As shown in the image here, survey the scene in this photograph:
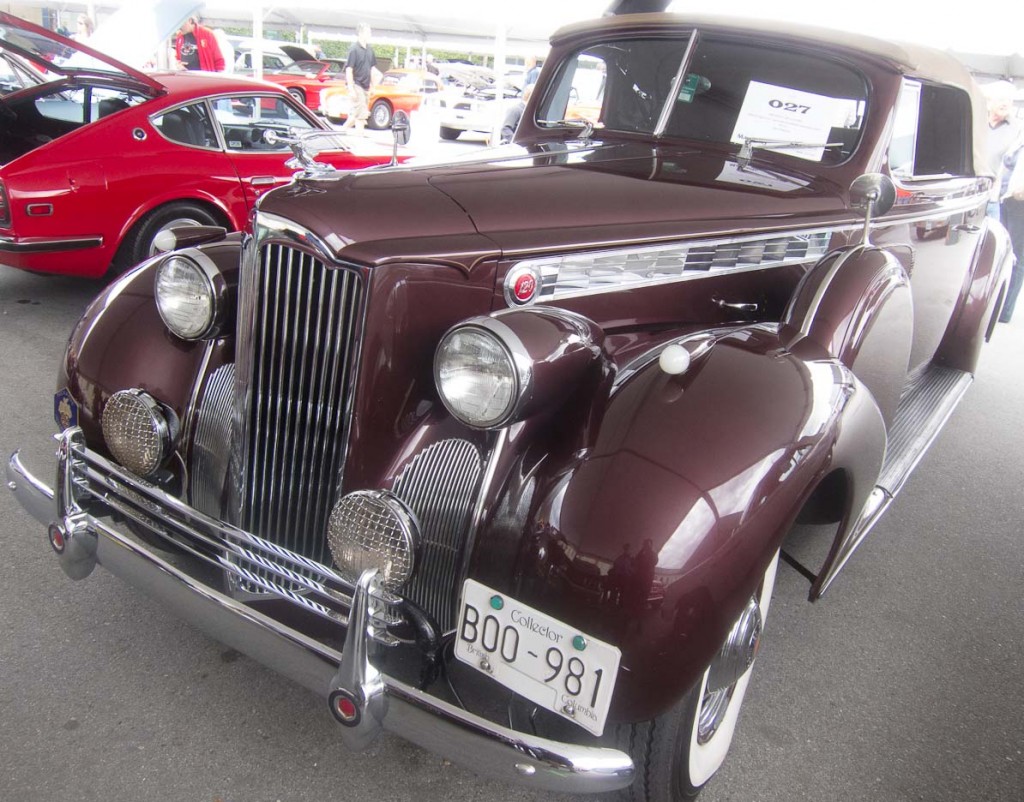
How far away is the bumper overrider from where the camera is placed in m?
1.37

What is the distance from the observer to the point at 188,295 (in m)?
2.01

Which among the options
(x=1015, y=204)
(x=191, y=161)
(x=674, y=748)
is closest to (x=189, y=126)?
(x=191, y=161)

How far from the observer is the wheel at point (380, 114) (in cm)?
1354

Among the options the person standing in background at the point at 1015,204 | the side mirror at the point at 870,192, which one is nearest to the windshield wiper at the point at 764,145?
the side mirror at the point at 870,192

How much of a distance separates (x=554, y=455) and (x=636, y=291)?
2.30 ft

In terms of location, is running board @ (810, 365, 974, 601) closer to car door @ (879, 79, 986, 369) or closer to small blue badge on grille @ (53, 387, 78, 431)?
car door @ (879, 79, 986, 369)

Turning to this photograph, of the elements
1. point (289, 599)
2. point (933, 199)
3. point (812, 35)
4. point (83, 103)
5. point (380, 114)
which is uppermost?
point (812, 35)

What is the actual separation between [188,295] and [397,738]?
3.97 feet

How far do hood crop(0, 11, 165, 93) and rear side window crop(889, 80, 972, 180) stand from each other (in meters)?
4.25

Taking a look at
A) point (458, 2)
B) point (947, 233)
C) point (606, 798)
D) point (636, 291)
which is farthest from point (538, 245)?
point (458, 2)

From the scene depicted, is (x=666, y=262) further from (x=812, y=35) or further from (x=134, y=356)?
(x=134, y=356)

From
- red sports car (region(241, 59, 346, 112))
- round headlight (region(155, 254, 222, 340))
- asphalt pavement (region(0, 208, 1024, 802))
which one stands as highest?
round headlight (region(155, 254, 222, 340))

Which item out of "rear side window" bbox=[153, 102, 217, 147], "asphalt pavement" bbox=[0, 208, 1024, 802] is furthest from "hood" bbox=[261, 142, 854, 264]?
"rear side window" bbox=[153, 102, 217, 147]

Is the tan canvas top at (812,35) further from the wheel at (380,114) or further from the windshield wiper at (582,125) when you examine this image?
the wheel at (380,114)
